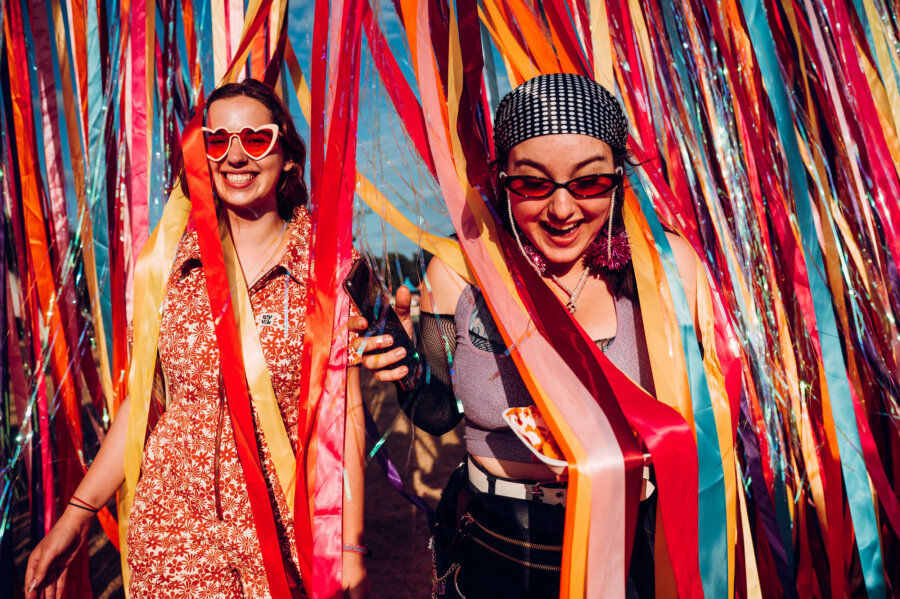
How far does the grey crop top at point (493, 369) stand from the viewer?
4.22 feet

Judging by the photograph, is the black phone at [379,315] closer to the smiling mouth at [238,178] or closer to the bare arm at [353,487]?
the bare arm at [353,487]

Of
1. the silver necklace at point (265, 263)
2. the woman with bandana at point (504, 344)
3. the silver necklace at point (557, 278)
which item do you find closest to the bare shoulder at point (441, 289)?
the woman with bandana at point (504, 344)

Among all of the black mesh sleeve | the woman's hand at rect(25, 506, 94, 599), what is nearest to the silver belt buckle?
the black mesh sleeve

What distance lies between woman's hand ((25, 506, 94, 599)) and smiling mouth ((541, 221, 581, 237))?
1329 millimetres

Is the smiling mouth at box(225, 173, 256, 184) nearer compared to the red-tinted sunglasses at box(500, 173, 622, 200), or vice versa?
the red-tinted sunglasses at box(500, 173, 622, 200)

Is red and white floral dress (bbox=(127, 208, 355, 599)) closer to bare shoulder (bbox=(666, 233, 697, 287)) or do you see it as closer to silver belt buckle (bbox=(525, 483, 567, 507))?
silver belt buckle (bbox=(525, 483, 567, 507))

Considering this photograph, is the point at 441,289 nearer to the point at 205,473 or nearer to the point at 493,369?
the point at 493,369

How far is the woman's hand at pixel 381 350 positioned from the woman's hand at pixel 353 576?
47 centimetres

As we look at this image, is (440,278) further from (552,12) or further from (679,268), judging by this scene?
(552,12)

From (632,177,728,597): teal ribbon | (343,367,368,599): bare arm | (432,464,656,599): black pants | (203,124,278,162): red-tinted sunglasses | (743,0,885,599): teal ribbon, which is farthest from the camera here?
(743,0,885,599): teal ribbon

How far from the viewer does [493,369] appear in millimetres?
1334

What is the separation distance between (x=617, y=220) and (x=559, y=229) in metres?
0.19

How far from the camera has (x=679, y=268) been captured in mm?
1335

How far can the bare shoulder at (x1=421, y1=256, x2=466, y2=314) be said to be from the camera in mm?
1438
